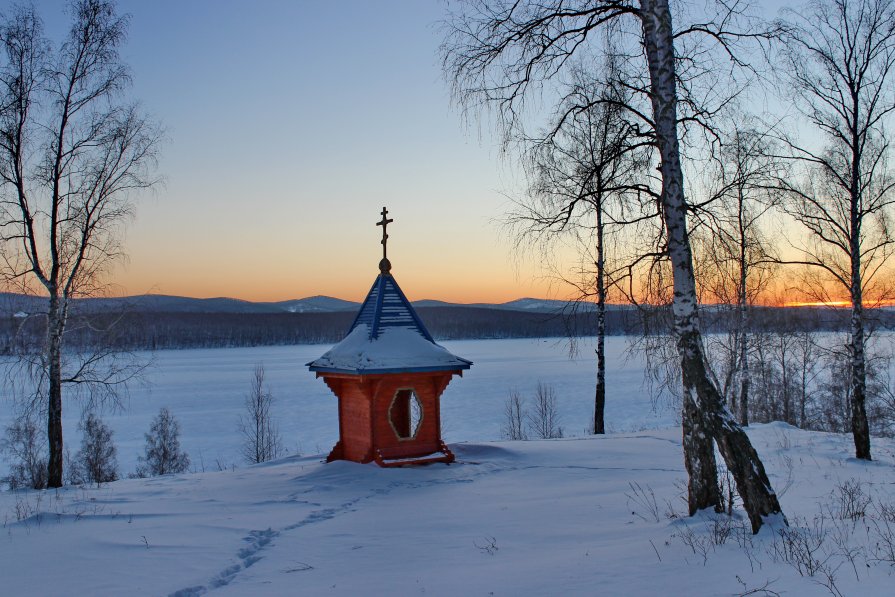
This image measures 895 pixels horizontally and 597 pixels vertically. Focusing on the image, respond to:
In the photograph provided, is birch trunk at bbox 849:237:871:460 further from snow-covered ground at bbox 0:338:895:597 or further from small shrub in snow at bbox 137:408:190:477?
small shrub in snow at bbox 137:408:190:477

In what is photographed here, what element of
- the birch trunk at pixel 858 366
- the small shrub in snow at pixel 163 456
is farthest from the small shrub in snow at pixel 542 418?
the birch trunk at pixel 858 366

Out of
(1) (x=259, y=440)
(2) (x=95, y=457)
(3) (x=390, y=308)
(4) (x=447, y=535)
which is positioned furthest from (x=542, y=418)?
(4) (x=447, y=535)

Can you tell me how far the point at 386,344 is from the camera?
1173cm

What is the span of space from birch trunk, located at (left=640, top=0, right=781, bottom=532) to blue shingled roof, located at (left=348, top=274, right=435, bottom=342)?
21.6 ft

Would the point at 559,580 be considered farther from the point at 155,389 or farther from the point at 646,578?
the point at 155,389

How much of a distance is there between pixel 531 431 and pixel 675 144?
2794 centimetres

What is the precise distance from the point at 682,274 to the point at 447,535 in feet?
12.4

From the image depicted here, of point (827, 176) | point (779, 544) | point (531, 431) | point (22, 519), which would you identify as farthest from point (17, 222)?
point (531, 431)

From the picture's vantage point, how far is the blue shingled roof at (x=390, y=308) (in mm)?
12344

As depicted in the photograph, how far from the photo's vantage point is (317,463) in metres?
12.0

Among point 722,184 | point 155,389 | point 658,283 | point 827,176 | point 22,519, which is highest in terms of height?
point 827,176

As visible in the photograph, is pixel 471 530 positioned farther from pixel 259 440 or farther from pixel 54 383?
pixel 259 440

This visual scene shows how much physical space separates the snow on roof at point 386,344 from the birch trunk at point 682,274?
224 inches

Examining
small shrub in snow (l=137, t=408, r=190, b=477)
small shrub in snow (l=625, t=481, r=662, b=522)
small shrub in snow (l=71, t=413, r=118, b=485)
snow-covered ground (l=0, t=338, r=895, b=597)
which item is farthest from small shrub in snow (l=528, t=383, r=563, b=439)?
small shrub in snow (l=625, t=481, r=662, b=522)
